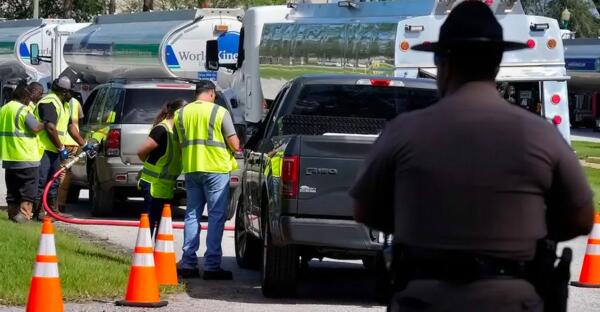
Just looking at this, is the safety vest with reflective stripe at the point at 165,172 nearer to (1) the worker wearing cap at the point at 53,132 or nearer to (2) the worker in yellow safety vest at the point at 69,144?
(1) the worker wearing cap at the point at 53,132

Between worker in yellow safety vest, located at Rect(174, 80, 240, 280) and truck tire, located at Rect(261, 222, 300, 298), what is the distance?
113 centimetres

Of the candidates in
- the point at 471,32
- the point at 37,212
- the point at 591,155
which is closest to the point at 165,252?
the point at 37,212

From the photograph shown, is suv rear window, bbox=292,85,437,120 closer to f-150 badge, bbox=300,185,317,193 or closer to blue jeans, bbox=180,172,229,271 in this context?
blue jeans, bbox=180,172,229,271

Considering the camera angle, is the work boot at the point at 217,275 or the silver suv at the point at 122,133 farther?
the silver suv at the point at 122,133

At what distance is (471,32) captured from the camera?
423 centimetres

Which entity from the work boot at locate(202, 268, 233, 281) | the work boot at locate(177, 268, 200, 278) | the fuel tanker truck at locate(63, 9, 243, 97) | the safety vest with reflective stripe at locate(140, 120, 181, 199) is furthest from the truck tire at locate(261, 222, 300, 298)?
the fuel tanker truck at locate(63, 9, 243, 97)

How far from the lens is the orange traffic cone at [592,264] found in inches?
A: 459

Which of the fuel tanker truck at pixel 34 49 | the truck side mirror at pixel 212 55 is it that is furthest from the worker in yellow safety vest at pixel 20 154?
the fuel tanker truck at pixel 34 49

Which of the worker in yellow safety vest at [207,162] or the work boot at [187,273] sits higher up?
the worker in yellow safety vest at [207,162]

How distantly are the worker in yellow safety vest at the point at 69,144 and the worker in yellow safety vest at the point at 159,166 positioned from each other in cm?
474

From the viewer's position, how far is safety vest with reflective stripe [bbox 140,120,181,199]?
39.8 ft

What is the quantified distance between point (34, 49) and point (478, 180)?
3794cm

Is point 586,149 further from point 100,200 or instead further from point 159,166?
point 159,166

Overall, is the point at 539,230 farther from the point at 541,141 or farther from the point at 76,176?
the point at 76,176
